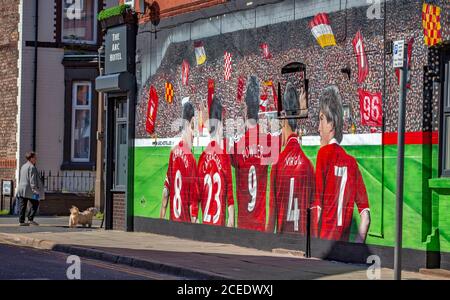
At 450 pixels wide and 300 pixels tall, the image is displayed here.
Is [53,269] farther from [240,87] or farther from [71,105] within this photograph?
[71,105]

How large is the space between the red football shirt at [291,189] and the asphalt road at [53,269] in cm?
317

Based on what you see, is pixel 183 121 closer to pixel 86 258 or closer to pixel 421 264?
pixel 86 258

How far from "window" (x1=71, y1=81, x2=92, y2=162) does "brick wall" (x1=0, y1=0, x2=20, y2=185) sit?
1.81 meters

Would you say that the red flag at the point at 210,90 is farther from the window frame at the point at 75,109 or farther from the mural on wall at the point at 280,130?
the window frame at the point at 75,109

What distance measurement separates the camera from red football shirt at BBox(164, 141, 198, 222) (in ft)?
70.9

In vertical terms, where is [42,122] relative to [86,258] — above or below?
above

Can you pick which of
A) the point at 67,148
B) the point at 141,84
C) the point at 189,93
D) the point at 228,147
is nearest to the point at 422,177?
the point at 228,147

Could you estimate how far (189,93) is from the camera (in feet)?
71.7

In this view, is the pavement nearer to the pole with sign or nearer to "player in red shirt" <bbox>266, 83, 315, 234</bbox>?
"player in red shirt" <bbox>266, 83, 315, 234</bbox>

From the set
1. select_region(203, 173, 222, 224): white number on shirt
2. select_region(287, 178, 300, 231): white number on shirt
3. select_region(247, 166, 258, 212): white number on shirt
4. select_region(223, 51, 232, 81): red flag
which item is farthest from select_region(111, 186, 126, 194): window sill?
select_region(287, 178, 300, 231): white number on shirt

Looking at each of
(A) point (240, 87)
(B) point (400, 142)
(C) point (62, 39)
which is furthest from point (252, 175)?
(C) point (62, 39)

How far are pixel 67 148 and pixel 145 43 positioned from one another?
417 inches

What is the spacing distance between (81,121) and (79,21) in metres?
3.17

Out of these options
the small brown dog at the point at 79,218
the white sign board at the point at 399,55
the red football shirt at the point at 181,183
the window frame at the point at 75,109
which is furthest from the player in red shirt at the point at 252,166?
the window frame at the point at 75,109
